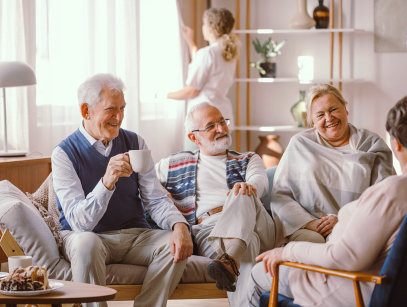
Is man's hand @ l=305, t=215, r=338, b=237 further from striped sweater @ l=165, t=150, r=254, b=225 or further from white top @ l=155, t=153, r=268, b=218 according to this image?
striped sweater @ l=165, t=150, r=254, b=225

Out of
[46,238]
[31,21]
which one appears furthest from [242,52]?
[46,238]

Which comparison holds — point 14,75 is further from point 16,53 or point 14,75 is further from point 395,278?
point 395,278

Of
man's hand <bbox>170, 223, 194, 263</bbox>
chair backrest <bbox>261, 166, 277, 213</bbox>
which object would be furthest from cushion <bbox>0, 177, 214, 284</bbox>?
chair backrest <bbox>261, 166, 277, 213</bbox>

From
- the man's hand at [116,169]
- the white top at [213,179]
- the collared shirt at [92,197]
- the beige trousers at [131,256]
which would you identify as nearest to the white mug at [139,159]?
the man's hand at [116,169]

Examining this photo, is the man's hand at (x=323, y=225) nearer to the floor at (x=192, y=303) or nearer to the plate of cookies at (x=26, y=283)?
the floor at (x=192, y=303)

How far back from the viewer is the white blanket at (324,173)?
342 centimetres

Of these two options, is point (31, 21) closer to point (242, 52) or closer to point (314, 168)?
point (314, 168)

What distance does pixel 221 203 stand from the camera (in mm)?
3451

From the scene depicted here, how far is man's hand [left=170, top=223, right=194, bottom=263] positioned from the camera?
3002 millimetres

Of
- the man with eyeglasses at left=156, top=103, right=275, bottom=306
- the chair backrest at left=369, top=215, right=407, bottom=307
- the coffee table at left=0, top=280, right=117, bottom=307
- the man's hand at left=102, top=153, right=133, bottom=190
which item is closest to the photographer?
the chair backrest at left=369, top=215, right=407, bottom=307

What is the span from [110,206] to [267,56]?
12.2 feet

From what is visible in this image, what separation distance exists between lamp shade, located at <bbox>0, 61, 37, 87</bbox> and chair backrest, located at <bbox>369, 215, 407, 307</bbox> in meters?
2.40

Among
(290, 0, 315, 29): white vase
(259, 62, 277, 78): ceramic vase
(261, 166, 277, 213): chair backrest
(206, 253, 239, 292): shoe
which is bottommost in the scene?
(206, 253, 239, 292): shoe

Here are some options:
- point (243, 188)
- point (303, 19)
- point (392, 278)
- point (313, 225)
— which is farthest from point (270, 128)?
point (392, 278)
